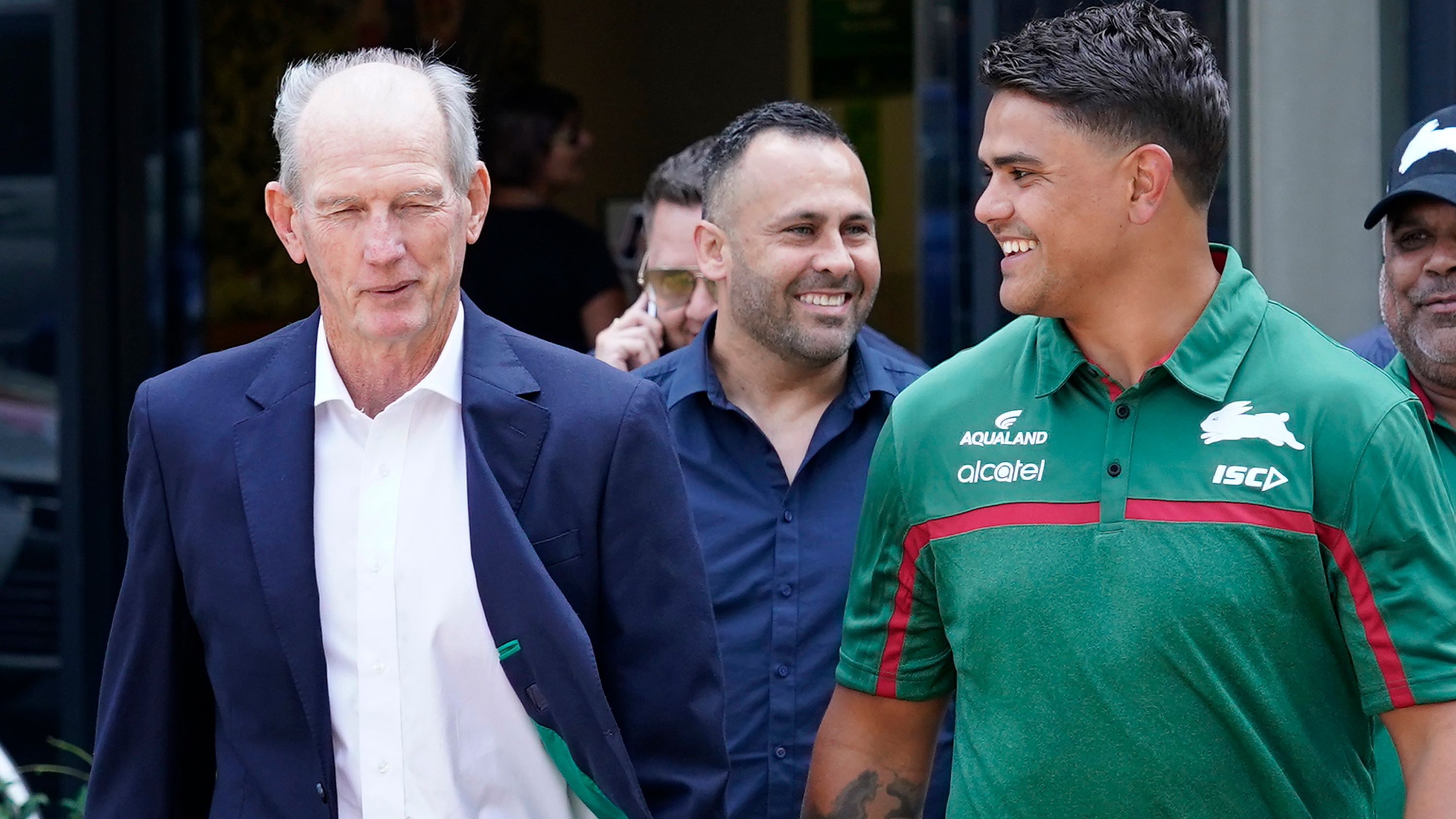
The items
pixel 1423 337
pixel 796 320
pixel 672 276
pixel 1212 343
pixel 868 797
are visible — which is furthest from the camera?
pixel 672 276

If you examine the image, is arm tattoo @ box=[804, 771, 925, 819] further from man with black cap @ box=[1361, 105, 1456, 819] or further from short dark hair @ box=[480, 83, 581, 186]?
short dark hair @ box=[480, 83, 581, 186]

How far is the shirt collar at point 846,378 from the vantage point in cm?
321

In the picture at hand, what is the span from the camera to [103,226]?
5.12 m

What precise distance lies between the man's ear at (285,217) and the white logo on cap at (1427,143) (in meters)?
1.94

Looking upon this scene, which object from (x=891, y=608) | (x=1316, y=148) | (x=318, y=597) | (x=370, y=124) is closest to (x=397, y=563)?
(x=318, y=597)

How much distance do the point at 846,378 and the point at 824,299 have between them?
16cm

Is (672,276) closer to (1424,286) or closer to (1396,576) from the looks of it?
(1424,286)

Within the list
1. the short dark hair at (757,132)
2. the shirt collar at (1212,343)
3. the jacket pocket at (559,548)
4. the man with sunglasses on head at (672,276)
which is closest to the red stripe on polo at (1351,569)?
the shirt collar at (1212,343)

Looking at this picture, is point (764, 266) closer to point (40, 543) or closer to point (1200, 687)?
point (1200, 687)

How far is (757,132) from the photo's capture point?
3.39 meters

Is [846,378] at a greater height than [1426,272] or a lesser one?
lesser

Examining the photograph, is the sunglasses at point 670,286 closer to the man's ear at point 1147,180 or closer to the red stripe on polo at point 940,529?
the red stripe on polo at point 940,529

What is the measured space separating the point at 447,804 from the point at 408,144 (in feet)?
2.95

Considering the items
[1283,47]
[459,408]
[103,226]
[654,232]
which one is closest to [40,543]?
[103,226]
